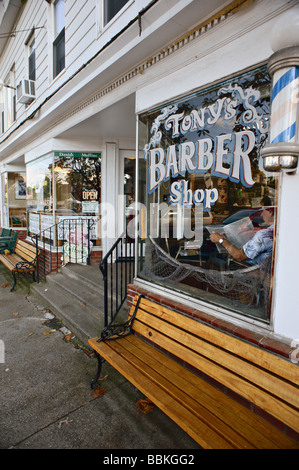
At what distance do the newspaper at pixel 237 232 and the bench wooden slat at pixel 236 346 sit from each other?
2.91 ft

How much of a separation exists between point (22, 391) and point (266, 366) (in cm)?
247

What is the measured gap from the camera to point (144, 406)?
8.42 ft

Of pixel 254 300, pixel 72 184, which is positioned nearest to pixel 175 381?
pixel 254 300

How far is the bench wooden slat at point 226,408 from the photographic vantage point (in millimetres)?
1805

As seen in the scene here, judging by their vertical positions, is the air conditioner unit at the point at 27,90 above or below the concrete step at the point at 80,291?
above

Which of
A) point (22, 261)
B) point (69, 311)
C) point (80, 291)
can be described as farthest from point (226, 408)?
point (22, 261)

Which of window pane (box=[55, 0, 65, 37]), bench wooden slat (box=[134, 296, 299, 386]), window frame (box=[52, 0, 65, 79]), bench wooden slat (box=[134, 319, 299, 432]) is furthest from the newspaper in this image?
window pane (box=[55, 0, 65, 37])

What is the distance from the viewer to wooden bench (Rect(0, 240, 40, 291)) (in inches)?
255

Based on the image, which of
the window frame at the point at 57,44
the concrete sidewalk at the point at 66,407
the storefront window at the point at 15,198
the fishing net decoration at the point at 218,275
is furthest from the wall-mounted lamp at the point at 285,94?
the storefront window at the point at 15,198

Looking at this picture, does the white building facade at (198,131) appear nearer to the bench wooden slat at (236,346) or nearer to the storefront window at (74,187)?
the bench wooden slat at (236,346)

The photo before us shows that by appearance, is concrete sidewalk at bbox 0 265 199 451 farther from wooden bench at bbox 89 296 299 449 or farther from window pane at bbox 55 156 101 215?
window pane at bbox 55 156 101 215

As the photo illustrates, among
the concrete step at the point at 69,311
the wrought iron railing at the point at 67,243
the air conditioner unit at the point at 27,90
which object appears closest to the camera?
the concrete step at the point at 69,311

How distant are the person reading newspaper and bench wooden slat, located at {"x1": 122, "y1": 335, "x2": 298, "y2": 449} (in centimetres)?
119
